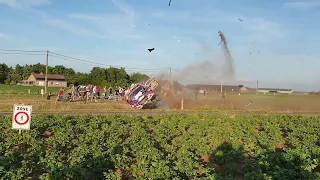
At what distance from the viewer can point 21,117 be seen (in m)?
14.3

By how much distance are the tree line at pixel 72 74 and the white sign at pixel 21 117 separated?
3671 inches

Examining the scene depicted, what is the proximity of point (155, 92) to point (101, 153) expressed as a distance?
2885 cm

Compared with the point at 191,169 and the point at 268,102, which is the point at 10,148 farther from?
the point at 268,102

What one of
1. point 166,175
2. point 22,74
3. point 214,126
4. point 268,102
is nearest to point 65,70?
point 22,74

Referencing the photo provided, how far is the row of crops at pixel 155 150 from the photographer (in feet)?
34.2

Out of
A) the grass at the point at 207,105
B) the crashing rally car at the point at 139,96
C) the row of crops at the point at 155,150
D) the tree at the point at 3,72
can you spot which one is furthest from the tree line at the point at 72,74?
the row of crops at the point at 155,150

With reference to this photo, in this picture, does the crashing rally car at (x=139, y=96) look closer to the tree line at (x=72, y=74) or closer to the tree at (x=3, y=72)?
the tree line at (x=72, y=74)

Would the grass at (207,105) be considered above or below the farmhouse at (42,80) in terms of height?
below

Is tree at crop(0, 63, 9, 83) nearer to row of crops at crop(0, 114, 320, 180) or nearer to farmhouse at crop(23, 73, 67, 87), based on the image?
farmhouse at crop(23, 73, 67, 87)

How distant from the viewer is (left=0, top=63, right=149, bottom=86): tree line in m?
115

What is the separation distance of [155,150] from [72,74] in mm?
141208

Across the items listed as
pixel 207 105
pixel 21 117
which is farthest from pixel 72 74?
pixel 21 117

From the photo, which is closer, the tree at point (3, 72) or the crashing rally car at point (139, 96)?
the crashing rally car at point (139, 96)

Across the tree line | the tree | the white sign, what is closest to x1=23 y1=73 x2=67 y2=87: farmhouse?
the tree line
